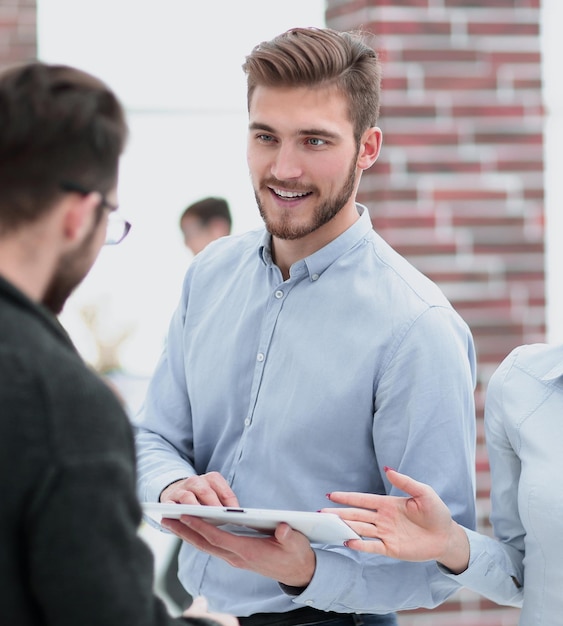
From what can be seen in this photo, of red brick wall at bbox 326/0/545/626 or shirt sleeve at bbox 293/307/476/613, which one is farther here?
red brick wall at bbox 326/0/545/626

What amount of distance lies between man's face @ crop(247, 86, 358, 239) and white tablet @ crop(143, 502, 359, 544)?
64 centimetres

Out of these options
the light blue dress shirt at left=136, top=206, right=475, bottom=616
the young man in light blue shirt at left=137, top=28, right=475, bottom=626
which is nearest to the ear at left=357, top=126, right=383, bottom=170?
the young man in light blue shirt at left=137, top=28, right=475, bottom=626

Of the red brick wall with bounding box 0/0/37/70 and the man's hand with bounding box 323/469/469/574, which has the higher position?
the red brick wall with bounding box 0/0/37/70

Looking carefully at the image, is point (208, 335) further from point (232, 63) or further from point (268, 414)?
point (232, 63)

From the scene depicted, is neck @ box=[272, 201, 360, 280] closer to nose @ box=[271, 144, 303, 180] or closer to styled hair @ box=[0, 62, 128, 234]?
nose @ box=[271, 144, 303, 180]

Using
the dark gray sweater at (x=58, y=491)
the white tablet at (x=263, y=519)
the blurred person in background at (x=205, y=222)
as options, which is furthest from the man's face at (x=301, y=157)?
the blurred person in background at (x=205, y=222)

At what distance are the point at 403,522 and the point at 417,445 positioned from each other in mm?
174

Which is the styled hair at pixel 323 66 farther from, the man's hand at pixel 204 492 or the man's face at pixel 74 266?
the man's face at pixel 74 266

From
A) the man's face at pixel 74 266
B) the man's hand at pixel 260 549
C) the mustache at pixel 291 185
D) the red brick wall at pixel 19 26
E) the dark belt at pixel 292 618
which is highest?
the red brick wall at pixel 19 26

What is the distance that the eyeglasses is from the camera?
4.34ft

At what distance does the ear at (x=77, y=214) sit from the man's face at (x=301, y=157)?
0.94 m

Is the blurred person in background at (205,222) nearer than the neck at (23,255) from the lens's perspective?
No

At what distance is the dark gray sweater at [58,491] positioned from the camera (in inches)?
47.9

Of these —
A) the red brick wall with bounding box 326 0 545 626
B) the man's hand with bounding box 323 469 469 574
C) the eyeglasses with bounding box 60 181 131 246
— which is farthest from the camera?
the red brick wall with bounding box 326 0 545 626
